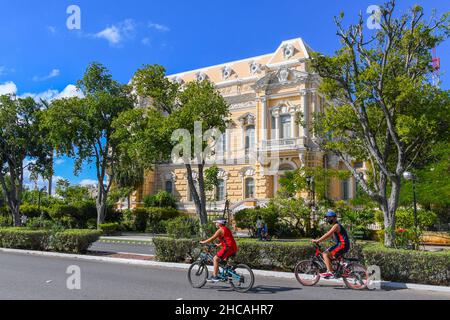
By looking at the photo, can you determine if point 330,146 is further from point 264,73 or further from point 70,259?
point 264,73

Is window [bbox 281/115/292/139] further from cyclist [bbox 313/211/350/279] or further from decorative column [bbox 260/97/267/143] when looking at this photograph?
cyclist [bbox 313/211/350/279]

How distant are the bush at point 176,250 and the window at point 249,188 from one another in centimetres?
2329

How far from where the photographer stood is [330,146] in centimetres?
1554

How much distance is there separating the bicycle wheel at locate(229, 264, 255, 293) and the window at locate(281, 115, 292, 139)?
26861mm

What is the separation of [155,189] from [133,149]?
24.0 metres

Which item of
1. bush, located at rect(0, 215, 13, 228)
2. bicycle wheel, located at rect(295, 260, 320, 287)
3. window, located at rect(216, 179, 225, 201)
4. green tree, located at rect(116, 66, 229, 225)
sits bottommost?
bush, located at rect(0, 215, 13, 228)

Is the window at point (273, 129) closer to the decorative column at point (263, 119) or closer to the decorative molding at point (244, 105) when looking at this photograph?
the decorative column at point (263, 119)

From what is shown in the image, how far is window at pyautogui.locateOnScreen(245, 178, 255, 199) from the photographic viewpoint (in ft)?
121

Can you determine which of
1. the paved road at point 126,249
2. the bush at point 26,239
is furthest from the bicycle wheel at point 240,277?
the bush at point 26,239

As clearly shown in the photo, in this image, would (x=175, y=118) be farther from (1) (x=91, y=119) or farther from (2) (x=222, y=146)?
(2) (x=222, y=146)

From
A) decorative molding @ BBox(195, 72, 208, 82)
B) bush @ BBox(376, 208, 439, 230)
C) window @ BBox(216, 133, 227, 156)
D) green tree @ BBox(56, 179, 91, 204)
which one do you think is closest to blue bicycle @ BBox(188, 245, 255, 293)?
bush @ BBox(376, 208, 439, 230)

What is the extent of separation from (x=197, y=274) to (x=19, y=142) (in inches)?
1001

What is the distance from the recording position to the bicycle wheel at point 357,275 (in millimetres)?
9469
